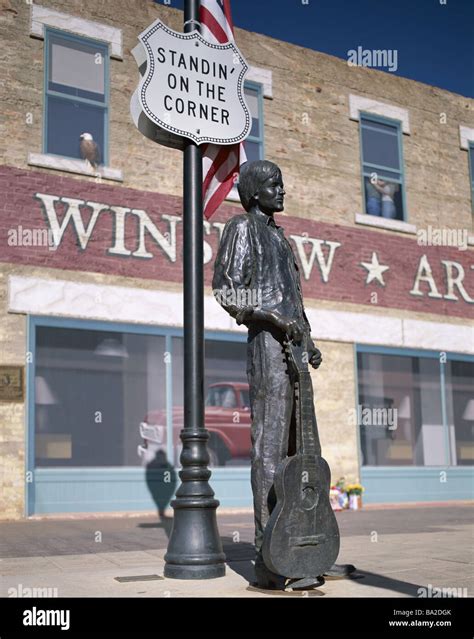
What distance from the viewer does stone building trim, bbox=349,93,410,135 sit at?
16438 millimetres

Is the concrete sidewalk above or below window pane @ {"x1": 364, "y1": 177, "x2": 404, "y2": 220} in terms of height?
below

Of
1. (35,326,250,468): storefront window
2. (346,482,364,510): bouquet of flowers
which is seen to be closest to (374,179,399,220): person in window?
(35,326,250,468): storefront window

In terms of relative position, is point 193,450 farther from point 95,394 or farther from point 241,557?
point 95,394

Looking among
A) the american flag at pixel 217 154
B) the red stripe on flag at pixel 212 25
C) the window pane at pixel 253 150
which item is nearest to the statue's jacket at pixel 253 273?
the american flag at pixel 217 154

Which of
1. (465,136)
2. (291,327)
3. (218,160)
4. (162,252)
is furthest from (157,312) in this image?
(465,136)

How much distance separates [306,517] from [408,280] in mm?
12173

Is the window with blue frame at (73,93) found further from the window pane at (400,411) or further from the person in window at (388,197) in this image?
the window pane at (400,411)

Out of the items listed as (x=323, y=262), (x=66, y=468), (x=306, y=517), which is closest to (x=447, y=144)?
(x=323, y=262)

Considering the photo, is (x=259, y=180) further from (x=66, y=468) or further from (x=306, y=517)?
(x=66, y=468)

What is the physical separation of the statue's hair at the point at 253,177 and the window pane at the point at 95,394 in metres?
6.90

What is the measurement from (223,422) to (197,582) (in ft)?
26.1

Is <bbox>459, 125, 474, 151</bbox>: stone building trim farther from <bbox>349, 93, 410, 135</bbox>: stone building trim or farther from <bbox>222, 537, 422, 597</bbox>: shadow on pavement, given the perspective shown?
<bbox>222, 537, 422, 597</bbox>: shadow on pavement

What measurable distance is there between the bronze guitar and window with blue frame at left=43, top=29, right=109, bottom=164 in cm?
891
